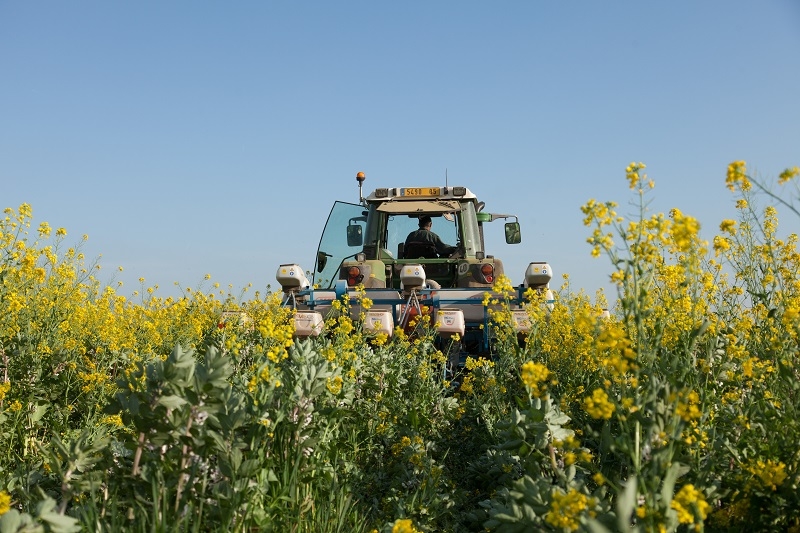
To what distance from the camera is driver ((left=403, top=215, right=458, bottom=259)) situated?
9406mm

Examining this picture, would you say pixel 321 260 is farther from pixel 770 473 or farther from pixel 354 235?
pixel 770 473

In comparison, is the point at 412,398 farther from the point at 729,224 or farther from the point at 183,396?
the point at 729,224

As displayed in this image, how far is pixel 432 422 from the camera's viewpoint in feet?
16.1

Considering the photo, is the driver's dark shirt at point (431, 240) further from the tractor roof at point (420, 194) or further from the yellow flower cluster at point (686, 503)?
the yellow flower cluster at point (686, 503)

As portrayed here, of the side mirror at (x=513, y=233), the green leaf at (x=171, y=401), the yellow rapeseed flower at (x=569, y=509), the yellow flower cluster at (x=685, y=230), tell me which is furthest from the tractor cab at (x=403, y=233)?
the yellow rapeseed flower at (x=569, y=509)

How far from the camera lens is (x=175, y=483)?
2.72m

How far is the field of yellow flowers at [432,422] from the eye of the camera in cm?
228

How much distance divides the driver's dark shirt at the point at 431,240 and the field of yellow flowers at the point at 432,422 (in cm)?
391

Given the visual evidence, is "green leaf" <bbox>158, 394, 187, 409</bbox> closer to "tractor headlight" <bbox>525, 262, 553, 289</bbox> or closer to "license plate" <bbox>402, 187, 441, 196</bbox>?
"tractor headlight" <bbox>525, 262, 553, 289</bbox>

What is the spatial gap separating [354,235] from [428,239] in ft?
3.23

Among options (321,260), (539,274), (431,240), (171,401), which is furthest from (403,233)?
(171,401)

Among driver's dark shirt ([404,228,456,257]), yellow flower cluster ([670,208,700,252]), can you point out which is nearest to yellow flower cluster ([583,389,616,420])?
→ yellow flower cluster ([670,208,700,252])

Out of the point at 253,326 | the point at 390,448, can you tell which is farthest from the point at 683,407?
the point at 253,326

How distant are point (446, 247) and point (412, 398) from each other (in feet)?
14.7
